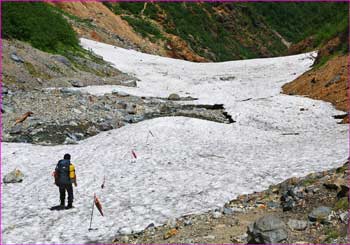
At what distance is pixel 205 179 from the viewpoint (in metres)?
15.9

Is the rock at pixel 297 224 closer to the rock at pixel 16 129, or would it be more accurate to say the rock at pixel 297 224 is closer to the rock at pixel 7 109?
the rock at pixel 16 129

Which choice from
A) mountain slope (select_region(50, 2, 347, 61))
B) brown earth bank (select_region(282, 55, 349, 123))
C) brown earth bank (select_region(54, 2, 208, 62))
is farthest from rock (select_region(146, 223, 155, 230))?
brown earth bank (select_region(54, 2, 208, 62))

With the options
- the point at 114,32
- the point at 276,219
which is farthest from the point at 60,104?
the point at 114,32

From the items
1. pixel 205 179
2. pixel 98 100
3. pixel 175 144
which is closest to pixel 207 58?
pixel 98 100

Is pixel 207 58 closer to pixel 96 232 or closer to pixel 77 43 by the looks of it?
pixel 77 43

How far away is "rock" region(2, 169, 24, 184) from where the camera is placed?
1650 centimetres

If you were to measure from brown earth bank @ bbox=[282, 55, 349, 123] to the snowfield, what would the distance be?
1044mm

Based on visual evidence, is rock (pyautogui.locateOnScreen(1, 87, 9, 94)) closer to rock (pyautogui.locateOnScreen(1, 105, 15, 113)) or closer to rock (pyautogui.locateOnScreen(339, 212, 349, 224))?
rock (pyautogui.locateOnScreen(1, 105, 15, 113))

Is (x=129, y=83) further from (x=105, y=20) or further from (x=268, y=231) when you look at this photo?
(x=105, y=20)

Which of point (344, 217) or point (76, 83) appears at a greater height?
point (344, 217)

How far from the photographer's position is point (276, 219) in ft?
33.5

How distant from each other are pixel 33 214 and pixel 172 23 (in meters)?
68.9

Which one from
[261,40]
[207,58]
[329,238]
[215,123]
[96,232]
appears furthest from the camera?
[261,40]

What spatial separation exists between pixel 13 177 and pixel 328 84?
72.4 ft
